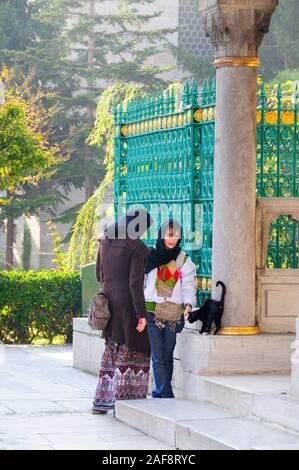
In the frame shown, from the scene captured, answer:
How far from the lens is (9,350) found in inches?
651

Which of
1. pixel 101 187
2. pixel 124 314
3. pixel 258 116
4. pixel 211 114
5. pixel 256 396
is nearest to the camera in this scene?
pixel 256 396

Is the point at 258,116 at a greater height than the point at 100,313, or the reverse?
the point at 258,116

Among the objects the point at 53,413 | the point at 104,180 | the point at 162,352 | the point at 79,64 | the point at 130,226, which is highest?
the point at 79,64

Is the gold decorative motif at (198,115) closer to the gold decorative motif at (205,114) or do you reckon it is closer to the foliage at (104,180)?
the gold decorative motif at (205,114)

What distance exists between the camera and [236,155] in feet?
34.7

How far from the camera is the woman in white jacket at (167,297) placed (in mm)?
10555

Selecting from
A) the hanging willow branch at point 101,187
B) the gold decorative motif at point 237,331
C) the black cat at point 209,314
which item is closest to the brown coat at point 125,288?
the black cat at point 209,314

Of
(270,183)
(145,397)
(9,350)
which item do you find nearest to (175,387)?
(145,397)

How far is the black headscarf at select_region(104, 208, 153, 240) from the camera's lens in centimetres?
1031

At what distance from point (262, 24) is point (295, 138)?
108 centimetres

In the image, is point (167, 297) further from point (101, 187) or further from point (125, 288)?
point (101, 187)

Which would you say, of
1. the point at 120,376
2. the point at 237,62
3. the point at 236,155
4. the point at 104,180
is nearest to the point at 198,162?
the point at 236,155

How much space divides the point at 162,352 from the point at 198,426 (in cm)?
181

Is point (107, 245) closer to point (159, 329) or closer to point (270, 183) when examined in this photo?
point (159, 329)
